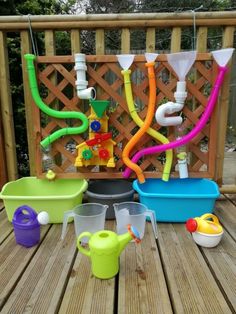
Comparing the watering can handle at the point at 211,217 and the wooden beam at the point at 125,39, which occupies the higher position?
the wooden beam at the point at 125,39

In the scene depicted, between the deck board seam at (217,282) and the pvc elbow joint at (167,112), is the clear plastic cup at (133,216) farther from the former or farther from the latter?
the pvc elbow joint at (167,112)

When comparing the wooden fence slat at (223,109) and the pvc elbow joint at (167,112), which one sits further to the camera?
the wooden fence slat at (223,109)

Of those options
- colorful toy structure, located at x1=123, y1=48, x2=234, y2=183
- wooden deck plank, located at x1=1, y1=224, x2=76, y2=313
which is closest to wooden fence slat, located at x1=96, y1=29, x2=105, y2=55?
colorful toy structure, located at x1=123, y1=48, x2=234, y2=183

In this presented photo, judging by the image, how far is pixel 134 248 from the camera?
4.09 ft

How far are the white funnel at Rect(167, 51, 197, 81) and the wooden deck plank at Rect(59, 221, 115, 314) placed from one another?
1.13 meters

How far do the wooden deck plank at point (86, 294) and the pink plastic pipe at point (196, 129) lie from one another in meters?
0.70

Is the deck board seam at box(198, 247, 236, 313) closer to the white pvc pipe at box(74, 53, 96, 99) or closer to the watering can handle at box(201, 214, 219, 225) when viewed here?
the watering can handle at box(201, 214, 219, 225)

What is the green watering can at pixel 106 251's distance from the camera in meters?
0.99

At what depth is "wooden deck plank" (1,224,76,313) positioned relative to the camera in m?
0.90

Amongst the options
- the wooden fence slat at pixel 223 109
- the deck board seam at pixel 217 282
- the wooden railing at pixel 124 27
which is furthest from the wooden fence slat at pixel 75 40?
the deck board seam at pixel 217 282

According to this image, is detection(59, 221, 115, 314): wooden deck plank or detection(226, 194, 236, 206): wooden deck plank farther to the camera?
detection(226, 194, 236, 206): wooden deck plank

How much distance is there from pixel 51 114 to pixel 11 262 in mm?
846

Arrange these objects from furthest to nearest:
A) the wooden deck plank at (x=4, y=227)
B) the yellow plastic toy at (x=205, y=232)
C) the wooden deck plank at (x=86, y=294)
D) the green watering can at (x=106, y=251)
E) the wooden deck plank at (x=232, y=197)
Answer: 1. the wooden deck plank at (x=232, y=197)
2. the wooden deck plank at (x=4, y=227)
3. the yellow plastic toy at (x=205, y=232)
4. the green watering can at (x=106, y=251)
5. the wooden deck plank at (x=86, y=294)

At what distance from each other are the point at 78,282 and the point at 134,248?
338mm
